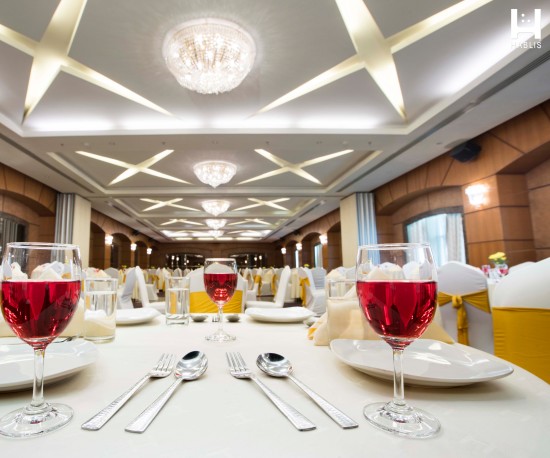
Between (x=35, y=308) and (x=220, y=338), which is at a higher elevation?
(x=35, y=308)

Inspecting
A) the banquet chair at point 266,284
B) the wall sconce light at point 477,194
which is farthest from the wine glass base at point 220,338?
the banquet chair at point 266,284

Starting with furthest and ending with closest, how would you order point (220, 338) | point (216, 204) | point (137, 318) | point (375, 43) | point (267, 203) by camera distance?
point (267, 203)
point (216, 204)
point (375, 43)
point (137, 318)
point (220, 338)

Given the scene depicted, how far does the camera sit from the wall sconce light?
5.44 metres

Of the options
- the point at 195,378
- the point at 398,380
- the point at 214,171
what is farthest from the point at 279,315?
the point at 214,171

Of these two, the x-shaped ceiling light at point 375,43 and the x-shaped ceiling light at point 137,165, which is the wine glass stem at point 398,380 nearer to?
the x-shaped ceiling light at point 375,43

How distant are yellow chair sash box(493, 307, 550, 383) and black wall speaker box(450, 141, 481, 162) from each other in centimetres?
541

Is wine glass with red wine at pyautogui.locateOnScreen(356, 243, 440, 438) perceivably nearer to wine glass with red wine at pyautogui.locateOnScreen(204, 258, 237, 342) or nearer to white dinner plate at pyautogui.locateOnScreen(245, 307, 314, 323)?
wine glass with red wine at pyautogui.locateOnScreen(204, 258, 237, 342)

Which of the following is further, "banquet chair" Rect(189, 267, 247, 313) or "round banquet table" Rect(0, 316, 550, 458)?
"banquet chair" Rect(189, 267, 247, 313)

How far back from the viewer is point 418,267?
0.47 m

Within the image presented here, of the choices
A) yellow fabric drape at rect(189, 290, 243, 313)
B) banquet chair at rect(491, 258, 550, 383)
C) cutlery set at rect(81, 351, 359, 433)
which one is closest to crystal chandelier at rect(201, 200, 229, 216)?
yellow fabric drape at rect(189, 290, 243, 313)

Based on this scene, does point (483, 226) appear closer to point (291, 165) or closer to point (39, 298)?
point (291, 165)

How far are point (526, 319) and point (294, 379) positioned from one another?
2.41 ft

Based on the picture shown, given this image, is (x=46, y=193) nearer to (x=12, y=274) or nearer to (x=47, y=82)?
(x=47, y=82)

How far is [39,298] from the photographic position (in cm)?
45
